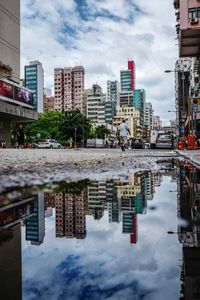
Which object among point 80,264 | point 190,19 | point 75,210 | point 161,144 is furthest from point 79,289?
point 161,144

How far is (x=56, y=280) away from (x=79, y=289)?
99 mm

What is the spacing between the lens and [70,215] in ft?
7.54

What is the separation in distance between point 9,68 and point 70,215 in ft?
161

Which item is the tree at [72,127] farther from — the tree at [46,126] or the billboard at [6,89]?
the billboard at [6,89]

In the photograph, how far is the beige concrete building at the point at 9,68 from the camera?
155 ft

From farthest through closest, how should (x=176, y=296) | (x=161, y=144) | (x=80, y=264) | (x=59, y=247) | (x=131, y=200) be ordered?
(x=161, y=144) → (x=131, y=200) → (x=59, y=247) → (x=80, y=264) → (x=176, y=296)

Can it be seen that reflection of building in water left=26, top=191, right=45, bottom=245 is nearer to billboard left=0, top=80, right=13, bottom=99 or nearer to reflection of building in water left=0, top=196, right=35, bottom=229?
reflection of building in water left=0, top=196, right=35, bottom=229

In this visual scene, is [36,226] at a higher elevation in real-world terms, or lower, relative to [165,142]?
lower

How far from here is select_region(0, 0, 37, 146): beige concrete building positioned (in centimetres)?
4711

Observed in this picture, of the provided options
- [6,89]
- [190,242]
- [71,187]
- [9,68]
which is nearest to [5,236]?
[190,242]

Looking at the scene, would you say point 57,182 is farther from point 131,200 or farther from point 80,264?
point 80,264

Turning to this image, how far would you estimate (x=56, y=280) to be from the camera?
115 cm

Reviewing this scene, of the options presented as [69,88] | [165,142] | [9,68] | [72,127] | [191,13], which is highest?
[69,88]

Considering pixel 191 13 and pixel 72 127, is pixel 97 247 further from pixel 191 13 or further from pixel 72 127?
pixel 72 127
